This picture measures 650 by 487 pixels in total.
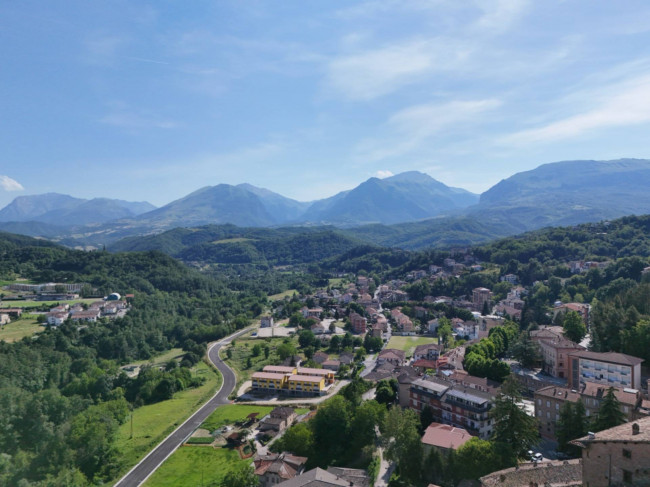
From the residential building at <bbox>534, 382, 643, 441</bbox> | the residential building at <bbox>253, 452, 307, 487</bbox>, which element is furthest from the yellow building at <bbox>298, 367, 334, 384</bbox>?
the residential building at <bbox>534, 382, 643, 441</bbox>

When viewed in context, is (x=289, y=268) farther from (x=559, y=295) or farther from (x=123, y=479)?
(x=123, y=479)

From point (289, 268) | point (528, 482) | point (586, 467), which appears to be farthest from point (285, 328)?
point (289, 268)

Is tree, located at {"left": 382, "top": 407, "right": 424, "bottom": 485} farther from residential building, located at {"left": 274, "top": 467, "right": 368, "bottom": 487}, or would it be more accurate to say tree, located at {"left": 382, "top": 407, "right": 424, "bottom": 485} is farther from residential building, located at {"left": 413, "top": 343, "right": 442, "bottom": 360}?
residential building, located at {"left": 413, "top": 343, "right": 442, "bottom": 360}

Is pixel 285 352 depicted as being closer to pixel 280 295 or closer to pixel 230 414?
pixel 230 414

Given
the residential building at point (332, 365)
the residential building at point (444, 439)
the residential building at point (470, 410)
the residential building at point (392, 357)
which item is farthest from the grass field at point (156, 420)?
the residential building at point (470, 410)

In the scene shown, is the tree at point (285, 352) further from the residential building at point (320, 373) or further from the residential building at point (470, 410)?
the residential building at point (470, 410)

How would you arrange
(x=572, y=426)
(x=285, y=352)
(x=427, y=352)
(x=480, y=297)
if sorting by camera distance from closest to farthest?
(x=572, y=426) → (x=427, y=352) → (x=285, y=352) → (x=480, y=297)

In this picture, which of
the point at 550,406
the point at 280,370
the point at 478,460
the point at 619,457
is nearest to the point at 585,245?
the point at 280,370
